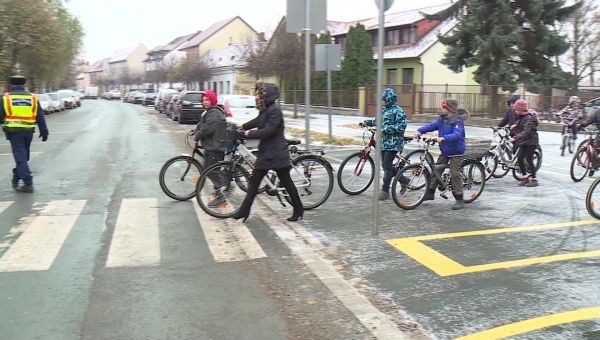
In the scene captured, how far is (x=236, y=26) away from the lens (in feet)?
281

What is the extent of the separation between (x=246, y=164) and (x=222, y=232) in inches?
50.3

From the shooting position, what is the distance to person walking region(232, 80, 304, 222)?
6.25m

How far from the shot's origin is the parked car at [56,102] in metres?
39.0

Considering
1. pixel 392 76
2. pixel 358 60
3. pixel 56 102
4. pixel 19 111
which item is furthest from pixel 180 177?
pixel 56 102

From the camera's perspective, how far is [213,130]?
24.4ft

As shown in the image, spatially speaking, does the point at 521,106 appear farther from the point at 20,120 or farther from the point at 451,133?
the point at 20,120

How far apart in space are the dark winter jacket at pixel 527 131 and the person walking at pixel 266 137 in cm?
495

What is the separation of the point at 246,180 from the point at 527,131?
5.18 meters

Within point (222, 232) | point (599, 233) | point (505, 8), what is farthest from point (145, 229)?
point (505, 8)

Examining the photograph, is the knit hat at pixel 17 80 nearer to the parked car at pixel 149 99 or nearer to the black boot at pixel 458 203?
the black boot at pixel 458 203

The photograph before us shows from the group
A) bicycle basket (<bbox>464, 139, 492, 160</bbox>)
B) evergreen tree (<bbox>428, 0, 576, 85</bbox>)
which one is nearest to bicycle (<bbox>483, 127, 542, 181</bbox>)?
bicycle basket (<bbox>464, 139, 492, 160</bbox>)

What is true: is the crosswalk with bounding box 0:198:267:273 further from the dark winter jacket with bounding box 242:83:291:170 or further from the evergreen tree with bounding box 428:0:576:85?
the evergreen tree with bounding box 428:0:576:85

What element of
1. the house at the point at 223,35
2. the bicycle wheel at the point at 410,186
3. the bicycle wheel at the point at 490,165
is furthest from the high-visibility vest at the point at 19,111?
the house at the point at 223,35

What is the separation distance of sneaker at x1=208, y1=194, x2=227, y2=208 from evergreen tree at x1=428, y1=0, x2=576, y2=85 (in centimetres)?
2019
